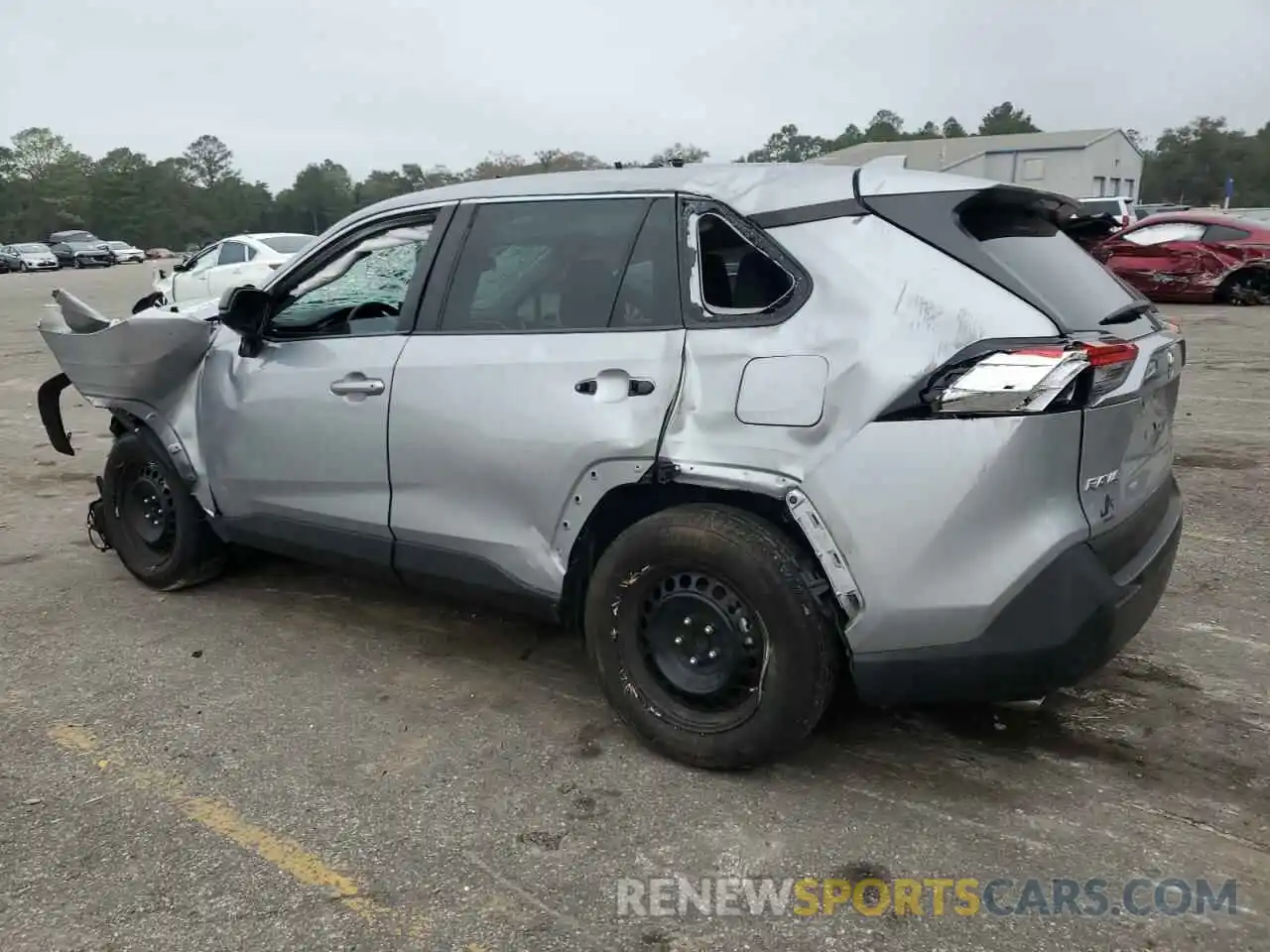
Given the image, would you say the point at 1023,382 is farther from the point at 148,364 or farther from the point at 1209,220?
the point at 1209,220

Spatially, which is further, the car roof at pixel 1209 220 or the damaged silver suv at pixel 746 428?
the car roof at pixel 1209 220

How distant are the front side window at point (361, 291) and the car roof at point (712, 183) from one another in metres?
0.15

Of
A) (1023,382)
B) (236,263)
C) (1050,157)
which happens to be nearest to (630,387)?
(1023,382)

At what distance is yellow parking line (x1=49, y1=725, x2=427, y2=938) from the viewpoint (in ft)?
7.89

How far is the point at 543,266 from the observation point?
330 cm

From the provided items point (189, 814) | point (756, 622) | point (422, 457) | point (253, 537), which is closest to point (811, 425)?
point (756, 622)

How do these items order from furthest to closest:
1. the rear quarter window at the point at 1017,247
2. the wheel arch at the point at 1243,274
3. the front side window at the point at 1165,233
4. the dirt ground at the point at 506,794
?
the front side window at the point at 1165,233 < the wheel arch at the point at 1243,274 < the rear quarter window at the point at 1017,247 < the dirt ground at the point at 506,794

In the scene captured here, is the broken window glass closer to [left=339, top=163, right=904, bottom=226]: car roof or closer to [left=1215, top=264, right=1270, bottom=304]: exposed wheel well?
[left=339, top=163, right=904, bottom=226]: car roof

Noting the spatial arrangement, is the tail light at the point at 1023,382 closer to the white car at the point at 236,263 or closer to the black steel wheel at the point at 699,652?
the black steel wheel at the point at 699,652

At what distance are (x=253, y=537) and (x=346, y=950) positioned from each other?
2.23m

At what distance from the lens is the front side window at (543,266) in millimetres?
3141

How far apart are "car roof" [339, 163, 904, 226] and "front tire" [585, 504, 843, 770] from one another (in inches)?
37.2

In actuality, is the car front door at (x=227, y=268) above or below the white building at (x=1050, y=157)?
below

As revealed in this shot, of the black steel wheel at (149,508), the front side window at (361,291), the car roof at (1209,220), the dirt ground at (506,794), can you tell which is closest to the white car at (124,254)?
the car roof at (1209,220)
